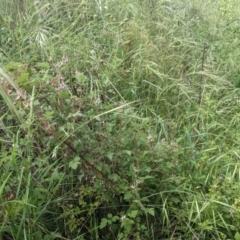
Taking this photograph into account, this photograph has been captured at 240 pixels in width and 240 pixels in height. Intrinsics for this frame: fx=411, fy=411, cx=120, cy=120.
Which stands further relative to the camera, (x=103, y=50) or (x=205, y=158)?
(x=103, y=50)

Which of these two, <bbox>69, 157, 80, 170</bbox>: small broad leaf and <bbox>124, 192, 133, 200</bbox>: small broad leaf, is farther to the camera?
<bbox>124, 192, 133, 200</bbox>: small broad leaf

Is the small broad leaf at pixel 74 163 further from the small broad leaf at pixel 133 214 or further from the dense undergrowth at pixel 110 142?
the small broad leaf at pixel 133 214

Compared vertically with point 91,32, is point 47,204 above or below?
below

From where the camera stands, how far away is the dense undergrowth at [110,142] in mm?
1633

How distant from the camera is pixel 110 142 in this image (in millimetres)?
1721

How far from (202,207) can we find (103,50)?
1.35m

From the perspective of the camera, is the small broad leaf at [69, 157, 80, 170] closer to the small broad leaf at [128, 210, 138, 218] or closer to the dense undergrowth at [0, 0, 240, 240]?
the dense undergrowth at [0, 0, 240, 240]

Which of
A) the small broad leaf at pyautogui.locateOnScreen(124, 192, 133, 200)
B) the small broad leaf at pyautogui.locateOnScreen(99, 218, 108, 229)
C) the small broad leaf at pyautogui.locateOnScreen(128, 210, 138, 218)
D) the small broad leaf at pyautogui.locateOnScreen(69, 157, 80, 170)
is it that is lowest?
the small broad leaf at pyautogui.locateOnScreen(99, 218, 108, 229)

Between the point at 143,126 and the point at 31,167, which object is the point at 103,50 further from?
the point at 31,167

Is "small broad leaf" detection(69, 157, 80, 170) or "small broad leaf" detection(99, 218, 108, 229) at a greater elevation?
"small broad leaf" detection(69, 157, 80, 170)

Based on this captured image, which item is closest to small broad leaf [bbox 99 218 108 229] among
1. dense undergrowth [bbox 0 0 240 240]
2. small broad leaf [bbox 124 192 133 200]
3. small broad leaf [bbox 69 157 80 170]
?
dense undergrowth [bbox 0 0 240 240]

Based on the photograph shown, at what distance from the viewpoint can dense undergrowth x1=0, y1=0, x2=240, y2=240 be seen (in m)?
1.63

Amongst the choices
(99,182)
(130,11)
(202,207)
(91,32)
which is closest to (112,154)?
(99,182)

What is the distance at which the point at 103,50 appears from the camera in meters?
2.71
